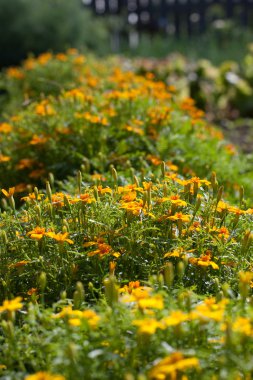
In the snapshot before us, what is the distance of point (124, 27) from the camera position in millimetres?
15531

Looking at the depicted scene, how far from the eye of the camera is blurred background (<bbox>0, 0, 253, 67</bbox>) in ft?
→ 31.9

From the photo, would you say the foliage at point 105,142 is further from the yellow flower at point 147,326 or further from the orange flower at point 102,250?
the yellow flower at point 147,326

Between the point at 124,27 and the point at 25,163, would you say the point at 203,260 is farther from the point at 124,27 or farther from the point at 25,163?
the point at 124,27

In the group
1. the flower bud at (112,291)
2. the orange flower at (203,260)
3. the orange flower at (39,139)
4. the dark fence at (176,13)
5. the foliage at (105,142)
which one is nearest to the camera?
the flower bud at (112,291)

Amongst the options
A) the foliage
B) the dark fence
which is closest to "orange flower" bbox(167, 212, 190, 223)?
the foliage

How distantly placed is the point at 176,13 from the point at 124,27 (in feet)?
4.96

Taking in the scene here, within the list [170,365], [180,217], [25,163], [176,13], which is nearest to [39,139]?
[25,163]

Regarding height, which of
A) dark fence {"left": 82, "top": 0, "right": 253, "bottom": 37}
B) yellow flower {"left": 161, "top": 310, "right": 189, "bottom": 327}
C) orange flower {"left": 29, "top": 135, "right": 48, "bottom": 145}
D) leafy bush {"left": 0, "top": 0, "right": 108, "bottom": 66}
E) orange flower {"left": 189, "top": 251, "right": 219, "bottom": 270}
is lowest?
dark fence {"left": 82, "top": 0, "right": 253, "bottom": 37}

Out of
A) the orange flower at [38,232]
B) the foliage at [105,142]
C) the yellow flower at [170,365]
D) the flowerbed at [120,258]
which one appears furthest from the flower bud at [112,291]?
the foliage at [105,142]

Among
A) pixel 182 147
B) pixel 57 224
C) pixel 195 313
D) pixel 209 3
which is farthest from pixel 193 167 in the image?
pixel 209 3

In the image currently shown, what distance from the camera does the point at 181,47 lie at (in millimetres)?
11398

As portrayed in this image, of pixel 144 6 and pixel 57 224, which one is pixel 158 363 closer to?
pixel 57 224

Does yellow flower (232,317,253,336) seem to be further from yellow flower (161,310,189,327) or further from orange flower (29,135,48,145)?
orange flower (29,135,48,145)

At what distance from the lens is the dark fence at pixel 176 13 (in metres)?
15.7
